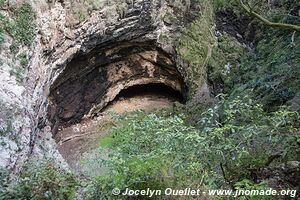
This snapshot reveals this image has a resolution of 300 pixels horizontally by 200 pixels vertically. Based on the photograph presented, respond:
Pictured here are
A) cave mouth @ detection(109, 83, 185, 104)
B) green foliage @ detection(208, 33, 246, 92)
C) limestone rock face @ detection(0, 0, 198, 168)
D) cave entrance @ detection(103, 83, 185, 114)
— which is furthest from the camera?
cave mouth @ detection(109, 83, 185, 104)

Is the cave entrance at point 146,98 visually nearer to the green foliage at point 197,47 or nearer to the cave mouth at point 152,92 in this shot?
the cave mouth at point 152,92

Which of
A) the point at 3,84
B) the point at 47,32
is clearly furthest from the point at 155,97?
the point at 3,84

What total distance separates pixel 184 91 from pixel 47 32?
5575 mm

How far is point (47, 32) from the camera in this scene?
8.12 m

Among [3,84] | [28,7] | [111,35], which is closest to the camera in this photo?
[3,84]

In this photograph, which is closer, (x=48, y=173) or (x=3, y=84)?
(x=48, y=173)

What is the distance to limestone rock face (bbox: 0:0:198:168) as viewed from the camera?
7425 millimetres

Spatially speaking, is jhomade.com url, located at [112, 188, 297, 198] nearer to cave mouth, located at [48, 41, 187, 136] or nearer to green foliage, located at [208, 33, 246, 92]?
cave mouth, located at [48, 41, 187, 136]

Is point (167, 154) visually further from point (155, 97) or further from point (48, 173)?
point (155, 97)

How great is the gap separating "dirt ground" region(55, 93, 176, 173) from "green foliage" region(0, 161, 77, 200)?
15.8 ft

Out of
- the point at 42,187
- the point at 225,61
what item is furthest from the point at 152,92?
the point at 42,187

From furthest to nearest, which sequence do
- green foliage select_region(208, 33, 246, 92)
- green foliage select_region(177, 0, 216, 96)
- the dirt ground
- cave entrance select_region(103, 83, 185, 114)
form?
cave entrance select_region(103, 83, 185, 114) → green foliage select_region(177, 0, 216, 96) → green foliage select_region(208, 33, 246, 92) → the dirt ground

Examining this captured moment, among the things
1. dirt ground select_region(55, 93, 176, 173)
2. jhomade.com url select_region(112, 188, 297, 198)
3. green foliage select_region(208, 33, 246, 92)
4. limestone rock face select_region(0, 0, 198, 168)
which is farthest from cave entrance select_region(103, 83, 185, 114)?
jhomade.com url select_region(112, 188, 297, 198)

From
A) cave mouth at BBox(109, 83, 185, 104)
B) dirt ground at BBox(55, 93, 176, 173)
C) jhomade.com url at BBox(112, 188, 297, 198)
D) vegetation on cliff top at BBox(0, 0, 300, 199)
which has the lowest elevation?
jhomade.com url at BBox(112, 188, 297, 198)
